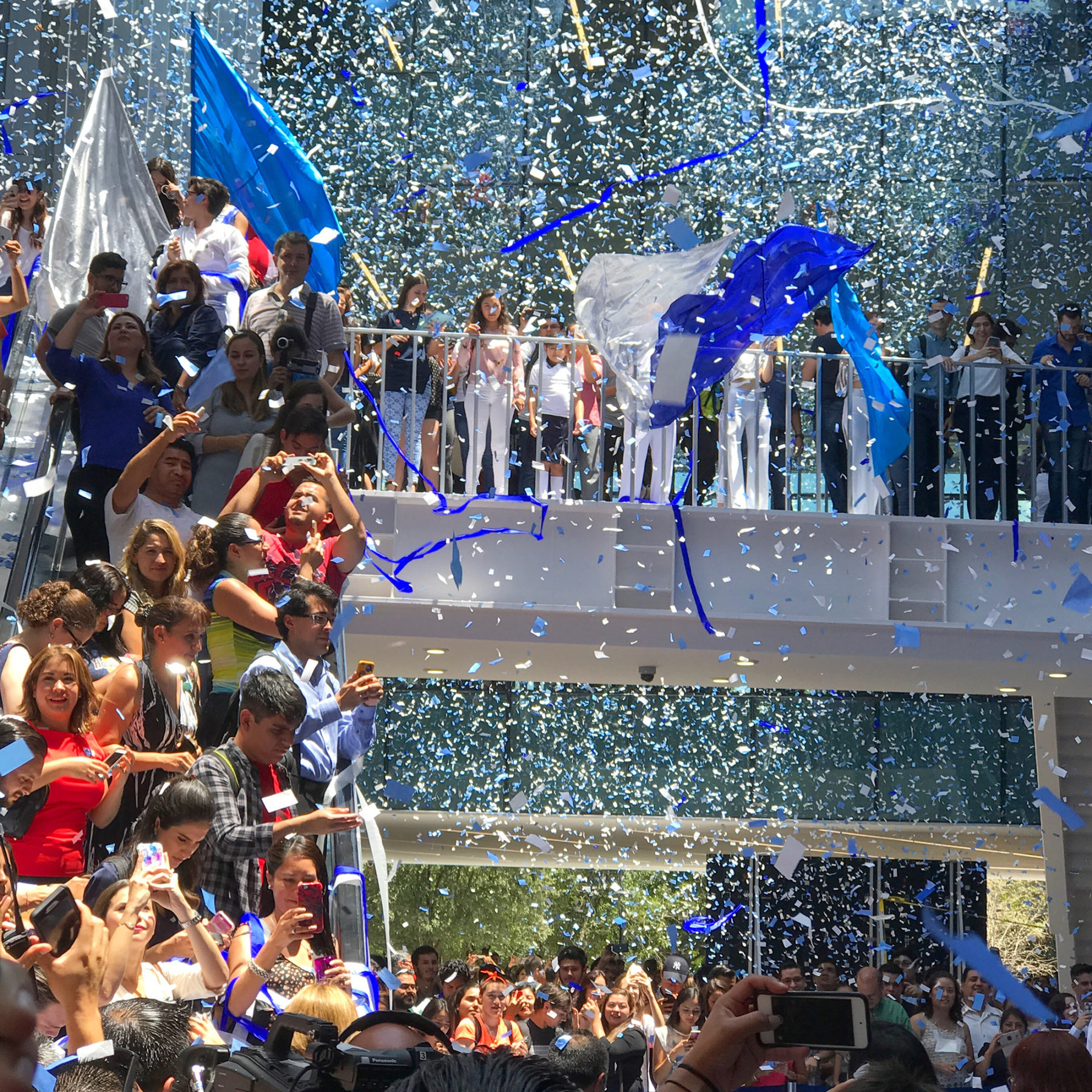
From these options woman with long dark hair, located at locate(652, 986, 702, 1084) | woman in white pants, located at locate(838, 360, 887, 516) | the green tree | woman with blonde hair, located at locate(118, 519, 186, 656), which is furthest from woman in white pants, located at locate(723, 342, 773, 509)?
the green tree

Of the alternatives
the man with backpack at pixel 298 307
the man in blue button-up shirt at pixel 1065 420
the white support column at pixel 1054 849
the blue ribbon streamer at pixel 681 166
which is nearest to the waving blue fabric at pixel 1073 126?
the blue ribbon streamer at pixel 681 166

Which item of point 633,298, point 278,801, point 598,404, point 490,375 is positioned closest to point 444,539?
point 490,375

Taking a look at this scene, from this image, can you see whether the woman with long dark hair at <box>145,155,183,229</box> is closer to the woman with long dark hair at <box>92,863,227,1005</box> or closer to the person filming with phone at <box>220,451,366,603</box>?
the person filming with phone at <box>220,451,366,603</box>

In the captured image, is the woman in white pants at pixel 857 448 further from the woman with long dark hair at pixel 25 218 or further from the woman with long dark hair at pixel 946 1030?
the woman with long dark hair at pixel 25 218

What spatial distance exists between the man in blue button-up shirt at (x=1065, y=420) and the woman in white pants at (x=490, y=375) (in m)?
3.03

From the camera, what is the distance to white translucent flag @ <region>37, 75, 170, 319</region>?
7.93 meters

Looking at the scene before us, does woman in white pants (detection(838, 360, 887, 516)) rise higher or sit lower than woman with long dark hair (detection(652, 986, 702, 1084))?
higher

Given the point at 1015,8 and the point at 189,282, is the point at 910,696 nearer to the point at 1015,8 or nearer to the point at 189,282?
the point at 1015,8

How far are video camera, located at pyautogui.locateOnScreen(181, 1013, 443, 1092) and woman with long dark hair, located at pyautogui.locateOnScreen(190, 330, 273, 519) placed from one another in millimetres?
4309

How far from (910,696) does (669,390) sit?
7954 mm

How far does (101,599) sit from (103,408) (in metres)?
1.71

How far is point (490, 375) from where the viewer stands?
375 inches

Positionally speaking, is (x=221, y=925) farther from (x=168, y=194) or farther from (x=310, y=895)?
(x=168, y=194)

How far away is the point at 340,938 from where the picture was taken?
4348mm
